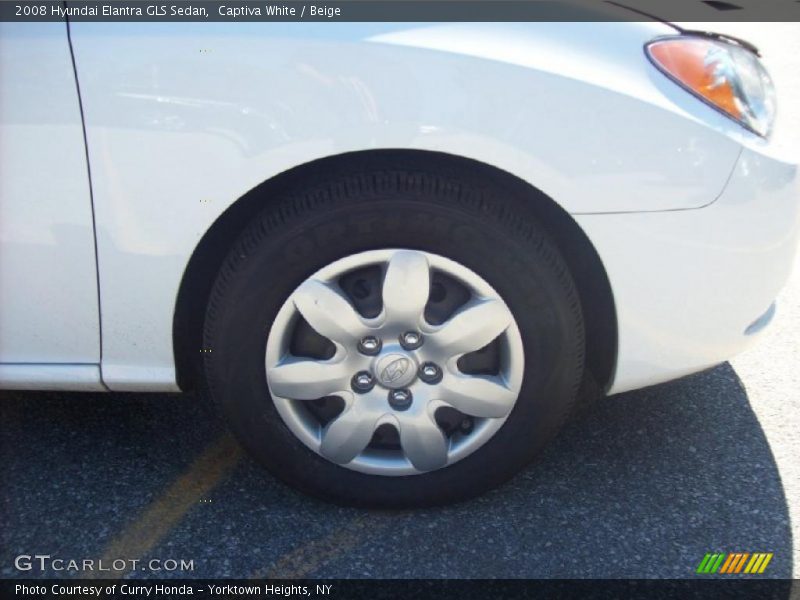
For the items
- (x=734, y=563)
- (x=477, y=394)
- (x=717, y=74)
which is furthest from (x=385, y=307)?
(x=734, y=563)

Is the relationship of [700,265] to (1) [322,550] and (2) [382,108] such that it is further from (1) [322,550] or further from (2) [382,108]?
(1) [322,550]

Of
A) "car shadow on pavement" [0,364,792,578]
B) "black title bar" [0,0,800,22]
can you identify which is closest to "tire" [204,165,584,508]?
"car shadow on pavement" [0,364,792,578]

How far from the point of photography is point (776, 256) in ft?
7.47

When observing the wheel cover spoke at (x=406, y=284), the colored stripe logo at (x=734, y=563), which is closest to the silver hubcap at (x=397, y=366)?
the wheel cover spoke at (x=406, y=284)

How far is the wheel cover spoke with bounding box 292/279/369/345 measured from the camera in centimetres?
225

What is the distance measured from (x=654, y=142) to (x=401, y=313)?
2.21ft

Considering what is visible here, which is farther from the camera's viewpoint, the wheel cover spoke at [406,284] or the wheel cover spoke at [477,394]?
the wheel cover spoke at [477,394]

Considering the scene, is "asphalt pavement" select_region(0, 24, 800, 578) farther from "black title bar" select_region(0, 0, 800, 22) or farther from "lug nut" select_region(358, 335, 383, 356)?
"black title bar" select_region(0, 0, 800, 22)

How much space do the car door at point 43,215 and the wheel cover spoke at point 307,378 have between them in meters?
0.44

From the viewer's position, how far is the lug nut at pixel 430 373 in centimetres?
234

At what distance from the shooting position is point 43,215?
2.18 m

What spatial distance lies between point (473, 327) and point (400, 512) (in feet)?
1.77

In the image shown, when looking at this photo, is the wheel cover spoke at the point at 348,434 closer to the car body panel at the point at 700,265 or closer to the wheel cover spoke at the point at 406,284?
the wheel cover spoke at the point at 406,284

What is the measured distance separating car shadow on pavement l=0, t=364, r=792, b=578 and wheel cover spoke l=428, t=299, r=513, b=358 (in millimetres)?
462
